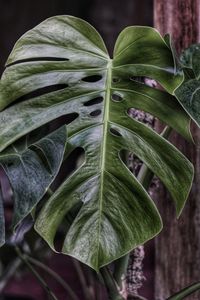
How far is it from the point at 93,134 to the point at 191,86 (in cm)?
21

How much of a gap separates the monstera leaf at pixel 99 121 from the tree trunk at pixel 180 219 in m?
0.23

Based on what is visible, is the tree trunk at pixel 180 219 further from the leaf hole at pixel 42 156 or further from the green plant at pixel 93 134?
the leaf hole at pixel 42 156

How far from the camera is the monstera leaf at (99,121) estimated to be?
93 centimetres

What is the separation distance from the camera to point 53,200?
3.16 feet

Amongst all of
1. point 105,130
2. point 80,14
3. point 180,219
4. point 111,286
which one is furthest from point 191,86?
point 80,14

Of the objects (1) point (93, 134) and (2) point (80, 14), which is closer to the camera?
(1) point (93, 134)

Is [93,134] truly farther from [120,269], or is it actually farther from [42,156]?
[120,269]

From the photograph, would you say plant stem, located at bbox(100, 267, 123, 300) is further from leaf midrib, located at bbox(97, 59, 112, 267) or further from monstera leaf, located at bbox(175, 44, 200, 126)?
monstera leaf, located at bbox(175, 44, 200, 126)

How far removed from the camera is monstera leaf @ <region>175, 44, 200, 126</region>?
85 centimetres

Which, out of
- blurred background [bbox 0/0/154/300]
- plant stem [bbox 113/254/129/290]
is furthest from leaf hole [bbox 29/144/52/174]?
blurred background [bbox 0/0/154/300]

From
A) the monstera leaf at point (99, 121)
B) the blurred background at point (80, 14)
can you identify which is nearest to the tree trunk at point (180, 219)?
the monstera leaf at point (99, 121)

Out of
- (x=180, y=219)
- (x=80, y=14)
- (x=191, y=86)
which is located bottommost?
(x=180, y=219)

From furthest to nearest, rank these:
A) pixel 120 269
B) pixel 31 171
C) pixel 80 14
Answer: pixel 80 14 → pixel 120 269 → pixel 31 171

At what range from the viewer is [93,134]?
3.36 feet
